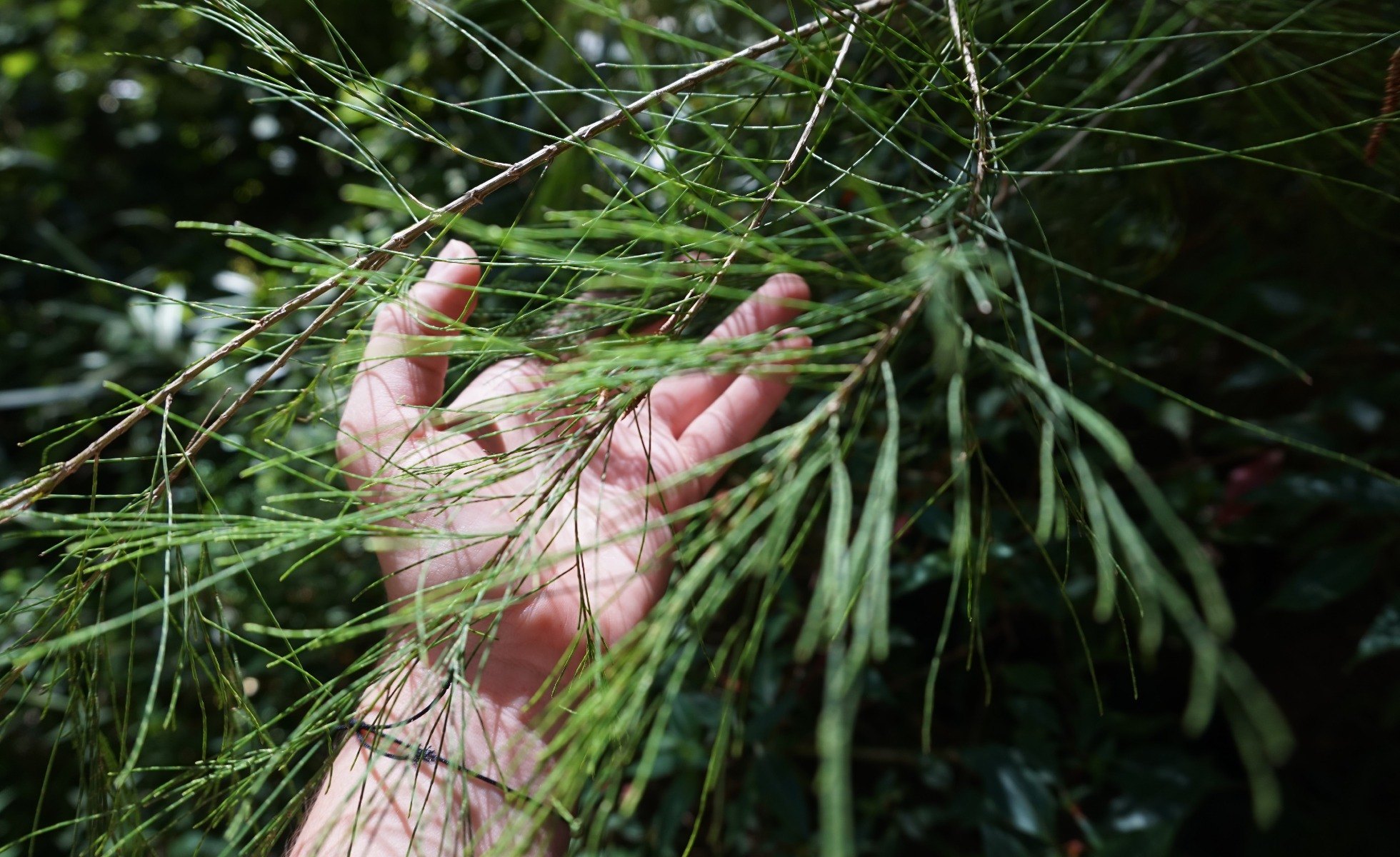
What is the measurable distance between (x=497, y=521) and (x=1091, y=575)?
0.61 metres

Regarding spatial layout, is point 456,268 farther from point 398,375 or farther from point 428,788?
point 428,788

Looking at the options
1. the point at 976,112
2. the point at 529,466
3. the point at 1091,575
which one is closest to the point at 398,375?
the point at 529,466

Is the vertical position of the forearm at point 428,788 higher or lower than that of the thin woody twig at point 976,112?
lower

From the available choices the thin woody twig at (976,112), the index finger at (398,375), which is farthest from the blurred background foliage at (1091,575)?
the thin woody twig at (976,112)

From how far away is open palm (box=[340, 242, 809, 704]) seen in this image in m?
0.42

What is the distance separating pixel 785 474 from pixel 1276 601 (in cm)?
66

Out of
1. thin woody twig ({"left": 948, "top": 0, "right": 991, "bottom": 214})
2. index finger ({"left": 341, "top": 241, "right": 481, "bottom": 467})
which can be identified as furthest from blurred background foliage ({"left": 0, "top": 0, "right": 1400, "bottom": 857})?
thin woody twig ({"left": 948, "top": 0, "right": 991, "bottom": 214})

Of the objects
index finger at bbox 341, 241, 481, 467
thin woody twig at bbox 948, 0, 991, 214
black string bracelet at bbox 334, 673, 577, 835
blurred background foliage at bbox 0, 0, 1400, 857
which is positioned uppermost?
index finger at bbox 341, 241, 481, 467

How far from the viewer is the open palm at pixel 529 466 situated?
0.42 metres

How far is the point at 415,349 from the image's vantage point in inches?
16.3

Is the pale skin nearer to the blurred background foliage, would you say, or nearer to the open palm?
the open palm

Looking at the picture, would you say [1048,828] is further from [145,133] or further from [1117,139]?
[145,133]

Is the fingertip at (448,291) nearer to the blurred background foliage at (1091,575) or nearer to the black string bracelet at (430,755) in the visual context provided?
the blurred background foliage at (1091,575)

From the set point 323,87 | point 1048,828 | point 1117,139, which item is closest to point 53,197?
point 323,87
